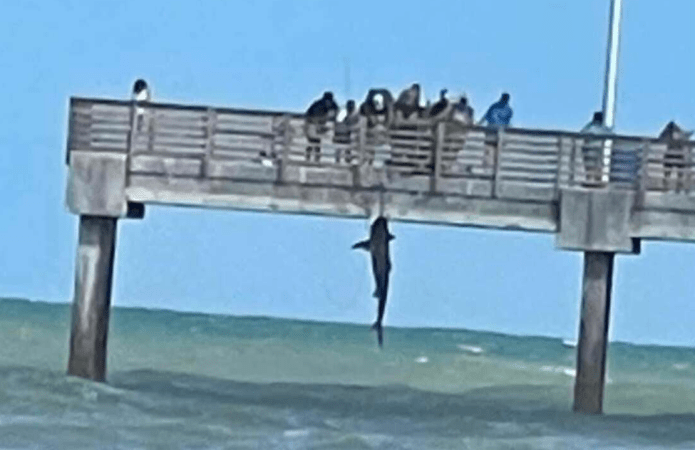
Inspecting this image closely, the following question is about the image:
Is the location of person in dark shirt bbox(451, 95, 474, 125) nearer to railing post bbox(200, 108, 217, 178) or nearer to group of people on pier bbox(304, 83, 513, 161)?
group of people on pier bbox(304, 83, 513, 161)

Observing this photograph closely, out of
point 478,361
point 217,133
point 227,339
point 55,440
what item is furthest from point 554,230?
point 227,339

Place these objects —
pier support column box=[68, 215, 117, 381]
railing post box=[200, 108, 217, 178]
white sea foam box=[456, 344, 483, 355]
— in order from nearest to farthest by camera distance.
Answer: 1. railing post box=[200, 108, 217, 178]
2. pier support column box=[68, 215, 117, 381]
3. white sea foam box=[456, 344, 483, 355]

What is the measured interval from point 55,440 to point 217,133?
4425 mm

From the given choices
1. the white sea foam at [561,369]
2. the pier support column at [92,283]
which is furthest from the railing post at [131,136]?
the white sea foam at [561,369]

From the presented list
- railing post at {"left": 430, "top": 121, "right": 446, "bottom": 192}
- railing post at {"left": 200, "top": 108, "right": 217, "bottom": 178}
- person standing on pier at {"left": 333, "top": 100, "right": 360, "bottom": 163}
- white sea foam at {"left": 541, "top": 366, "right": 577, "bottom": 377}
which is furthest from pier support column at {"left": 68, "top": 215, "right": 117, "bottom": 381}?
white sea foam at {"left": 541, "top": 366, "right": 577, "bottom": 377}

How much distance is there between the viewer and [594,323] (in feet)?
106

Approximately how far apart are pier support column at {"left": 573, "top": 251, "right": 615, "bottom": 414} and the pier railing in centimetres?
98

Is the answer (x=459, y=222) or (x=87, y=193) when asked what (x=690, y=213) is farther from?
(x=87, y=193)

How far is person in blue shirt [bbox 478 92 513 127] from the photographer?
109 feet

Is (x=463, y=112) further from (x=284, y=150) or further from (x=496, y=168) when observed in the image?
(x=284, y=150)

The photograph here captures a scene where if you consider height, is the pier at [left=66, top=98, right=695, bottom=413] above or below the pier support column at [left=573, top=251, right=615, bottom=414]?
above

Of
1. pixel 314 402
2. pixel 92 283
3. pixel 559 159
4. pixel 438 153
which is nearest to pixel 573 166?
pixel 559 159

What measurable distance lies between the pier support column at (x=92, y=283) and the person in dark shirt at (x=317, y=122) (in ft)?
7.76

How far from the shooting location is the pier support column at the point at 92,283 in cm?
3253
